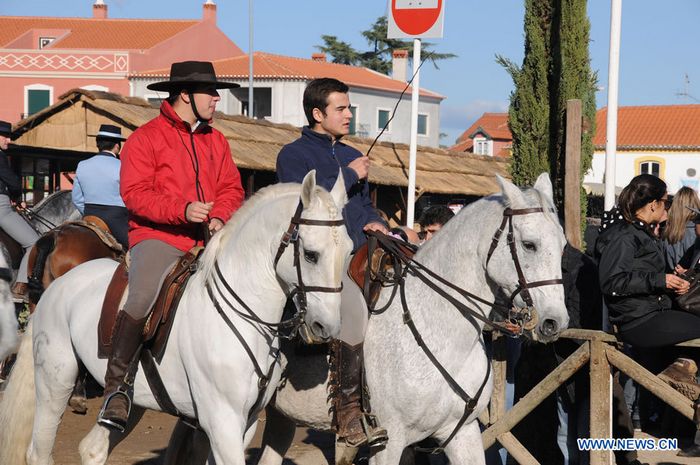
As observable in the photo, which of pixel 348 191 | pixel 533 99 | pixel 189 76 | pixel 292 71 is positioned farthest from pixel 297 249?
pixel 292 71

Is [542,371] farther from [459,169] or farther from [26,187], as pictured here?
[459,169]

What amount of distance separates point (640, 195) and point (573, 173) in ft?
4.71

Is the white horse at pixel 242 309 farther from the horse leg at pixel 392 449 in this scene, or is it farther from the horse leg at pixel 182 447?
the horse leg at pixel 392 449

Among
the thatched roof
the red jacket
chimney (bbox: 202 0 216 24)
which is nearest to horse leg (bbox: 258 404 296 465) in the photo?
the red jacket

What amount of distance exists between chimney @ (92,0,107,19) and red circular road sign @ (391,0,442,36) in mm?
71467

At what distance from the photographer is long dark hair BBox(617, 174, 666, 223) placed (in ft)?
22.2

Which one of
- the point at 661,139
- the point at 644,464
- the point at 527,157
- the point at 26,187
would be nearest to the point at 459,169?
the point at 26,187

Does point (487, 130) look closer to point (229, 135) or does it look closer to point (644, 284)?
point (229, 135)

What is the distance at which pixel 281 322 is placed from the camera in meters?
5.54

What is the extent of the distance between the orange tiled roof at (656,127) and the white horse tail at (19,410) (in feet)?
214

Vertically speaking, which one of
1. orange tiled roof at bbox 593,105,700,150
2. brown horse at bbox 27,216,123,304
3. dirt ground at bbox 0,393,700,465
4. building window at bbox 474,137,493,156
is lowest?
dirt ground at bbox 0,393,700,465

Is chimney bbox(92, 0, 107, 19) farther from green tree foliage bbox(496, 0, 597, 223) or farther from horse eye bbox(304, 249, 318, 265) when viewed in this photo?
horse eye bbox(304, 249, 318, 265)

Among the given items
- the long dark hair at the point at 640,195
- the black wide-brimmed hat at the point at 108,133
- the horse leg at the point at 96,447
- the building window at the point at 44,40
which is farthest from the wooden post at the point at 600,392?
the building window at the point at 44,40

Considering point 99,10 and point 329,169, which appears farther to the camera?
point 99,10
